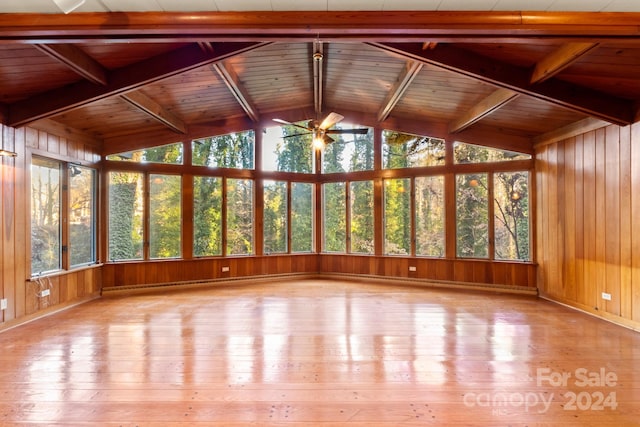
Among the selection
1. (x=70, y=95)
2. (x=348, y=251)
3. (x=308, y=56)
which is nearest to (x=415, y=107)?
(x=308, y=56)

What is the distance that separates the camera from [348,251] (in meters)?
7.24

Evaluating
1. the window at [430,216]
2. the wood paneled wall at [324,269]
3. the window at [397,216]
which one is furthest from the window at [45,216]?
the window at [430,216]

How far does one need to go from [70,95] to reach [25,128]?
3.45ft

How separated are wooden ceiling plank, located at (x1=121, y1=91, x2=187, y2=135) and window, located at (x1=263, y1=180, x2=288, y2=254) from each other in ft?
6.88

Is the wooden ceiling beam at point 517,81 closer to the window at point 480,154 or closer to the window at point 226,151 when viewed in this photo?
the window at point 480,154

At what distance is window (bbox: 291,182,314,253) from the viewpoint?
731cm

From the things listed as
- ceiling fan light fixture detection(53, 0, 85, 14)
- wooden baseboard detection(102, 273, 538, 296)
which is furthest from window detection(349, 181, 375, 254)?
ceiling fan light fixture detection(53, 0, 85, 14)

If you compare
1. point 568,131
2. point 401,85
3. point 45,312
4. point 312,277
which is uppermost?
point 401,85

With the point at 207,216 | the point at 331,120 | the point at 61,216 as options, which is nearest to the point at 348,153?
the point at 331,120

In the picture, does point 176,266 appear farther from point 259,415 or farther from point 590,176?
point 590,176

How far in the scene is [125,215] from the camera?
5793mm

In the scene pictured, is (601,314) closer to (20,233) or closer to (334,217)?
(334,217)

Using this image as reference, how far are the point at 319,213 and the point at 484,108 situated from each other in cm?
403

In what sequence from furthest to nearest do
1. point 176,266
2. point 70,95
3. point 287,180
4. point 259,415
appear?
point 287,180, point 176,266, point 70,95, point 259,415
